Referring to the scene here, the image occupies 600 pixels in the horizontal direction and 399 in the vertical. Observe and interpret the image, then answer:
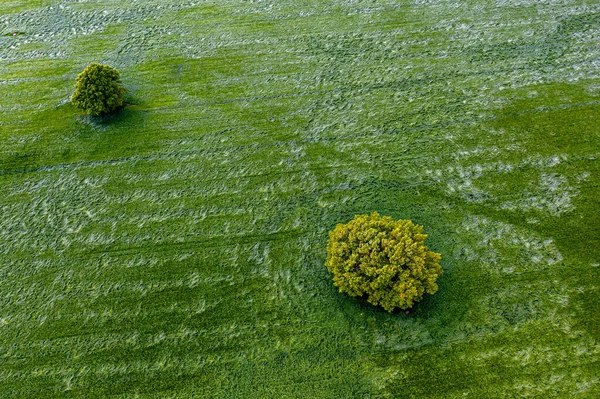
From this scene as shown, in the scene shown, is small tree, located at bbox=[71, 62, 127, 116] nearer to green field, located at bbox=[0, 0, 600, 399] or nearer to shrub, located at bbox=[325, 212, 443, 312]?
green field, located at bbox=[0, 0, 600, 399]

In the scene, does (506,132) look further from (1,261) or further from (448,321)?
(1,261)

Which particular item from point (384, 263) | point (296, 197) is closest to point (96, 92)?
point (296, 197)

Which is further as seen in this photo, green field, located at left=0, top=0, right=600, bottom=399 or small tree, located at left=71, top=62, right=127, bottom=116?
small tree, located at left=71, top=62, right=127, bottom=116

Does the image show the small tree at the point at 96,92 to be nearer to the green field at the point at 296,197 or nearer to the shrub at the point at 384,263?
the green field at the point at 296,197

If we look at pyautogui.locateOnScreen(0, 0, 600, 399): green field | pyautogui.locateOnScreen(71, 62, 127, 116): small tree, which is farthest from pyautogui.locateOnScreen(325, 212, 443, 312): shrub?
pyautogui.locateOnScreen(71, 62, 127, 116): small tree

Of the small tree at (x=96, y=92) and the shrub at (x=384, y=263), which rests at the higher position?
the small tree at (x=96, y=92)

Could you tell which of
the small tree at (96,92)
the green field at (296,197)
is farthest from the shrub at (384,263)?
the small tree at (96,92)
